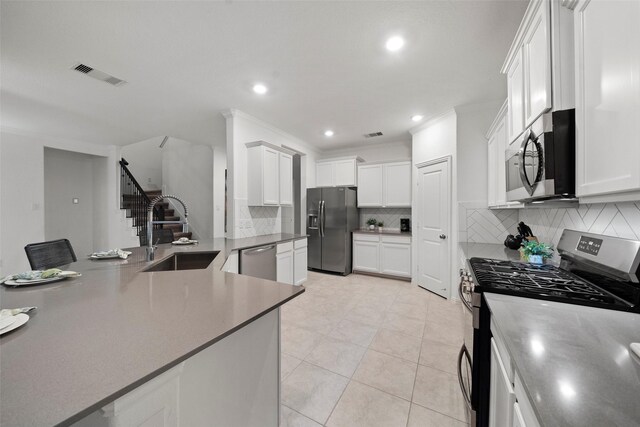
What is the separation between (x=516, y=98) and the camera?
1595 mm

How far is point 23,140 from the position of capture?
13.1 feet

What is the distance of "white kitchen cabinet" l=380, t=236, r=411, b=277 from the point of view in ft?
13.8

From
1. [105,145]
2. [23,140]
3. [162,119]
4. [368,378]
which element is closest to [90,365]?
[368,378]

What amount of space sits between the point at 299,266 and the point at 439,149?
9.31 ft

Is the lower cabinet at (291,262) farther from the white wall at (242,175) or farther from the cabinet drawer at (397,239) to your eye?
the cabinet drawer at (397,239)

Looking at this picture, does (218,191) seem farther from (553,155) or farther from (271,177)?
(553,155)

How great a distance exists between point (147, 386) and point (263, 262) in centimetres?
242

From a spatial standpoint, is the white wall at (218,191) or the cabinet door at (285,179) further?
the white wall at (218,191)

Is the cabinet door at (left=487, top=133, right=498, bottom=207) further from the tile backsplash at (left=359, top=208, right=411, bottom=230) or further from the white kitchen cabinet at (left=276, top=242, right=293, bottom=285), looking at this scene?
the white kitchen cabinet at (left=276, top=242, right=293, bottom=285)

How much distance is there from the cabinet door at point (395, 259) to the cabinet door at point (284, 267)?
5.88 ft

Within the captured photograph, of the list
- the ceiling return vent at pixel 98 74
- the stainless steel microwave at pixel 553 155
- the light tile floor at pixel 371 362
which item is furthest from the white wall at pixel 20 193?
the stainless steel microwave at pixel 553 155

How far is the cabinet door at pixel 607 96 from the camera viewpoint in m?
0.75

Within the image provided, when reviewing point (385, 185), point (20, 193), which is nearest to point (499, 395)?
point (385, 185)

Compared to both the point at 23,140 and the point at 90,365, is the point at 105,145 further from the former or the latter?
the point at 90,365
